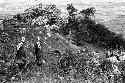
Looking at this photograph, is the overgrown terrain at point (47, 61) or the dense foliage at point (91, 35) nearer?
the overgrown terrain at point (47, 61)

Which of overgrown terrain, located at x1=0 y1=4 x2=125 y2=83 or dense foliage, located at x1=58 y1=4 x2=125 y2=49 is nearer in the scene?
overgrown terrain, located at x1=0 y1=4 x2=125 y2=83

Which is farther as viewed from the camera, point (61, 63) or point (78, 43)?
point (78, 43)

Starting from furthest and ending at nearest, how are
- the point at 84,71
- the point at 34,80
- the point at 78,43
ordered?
the point at 78,43
the point at 84,71
the point at 34,80

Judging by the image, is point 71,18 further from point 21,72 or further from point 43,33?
point 21,72

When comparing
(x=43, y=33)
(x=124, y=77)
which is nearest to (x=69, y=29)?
(x=43, y=33)

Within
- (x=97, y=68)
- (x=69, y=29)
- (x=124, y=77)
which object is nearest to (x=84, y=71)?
(x=97, y=68)

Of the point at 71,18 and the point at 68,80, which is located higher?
the point at 71,18

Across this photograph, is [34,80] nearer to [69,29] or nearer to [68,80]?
[68,80]

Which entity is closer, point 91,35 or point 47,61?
point 47,61

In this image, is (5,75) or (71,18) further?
(71,18)

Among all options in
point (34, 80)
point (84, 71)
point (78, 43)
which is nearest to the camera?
point (34, 80)
